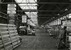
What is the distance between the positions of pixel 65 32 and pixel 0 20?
421 cm

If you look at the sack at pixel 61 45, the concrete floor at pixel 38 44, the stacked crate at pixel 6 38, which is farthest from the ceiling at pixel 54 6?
the stacked crate at pixel 6 38

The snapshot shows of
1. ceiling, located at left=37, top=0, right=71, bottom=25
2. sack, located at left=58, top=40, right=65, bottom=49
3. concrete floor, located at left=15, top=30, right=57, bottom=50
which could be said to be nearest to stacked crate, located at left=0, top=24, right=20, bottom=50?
concrete floor, located at left=15, top=30, right=57, bottom=50

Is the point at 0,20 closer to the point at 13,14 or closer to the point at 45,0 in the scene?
the point at 13,14

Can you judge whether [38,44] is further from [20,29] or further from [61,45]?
[20,29]

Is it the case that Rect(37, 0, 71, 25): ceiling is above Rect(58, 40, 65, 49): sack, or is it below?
above

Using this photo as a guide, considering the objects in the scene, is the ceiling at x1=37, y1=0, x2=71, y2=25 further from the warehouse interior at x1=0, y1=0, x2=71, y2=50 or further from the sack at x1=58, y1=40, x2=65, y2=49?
the sack at x1=58, y1=40, x2=65, y2=49

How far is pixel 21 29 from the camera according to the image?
10438 millimetres

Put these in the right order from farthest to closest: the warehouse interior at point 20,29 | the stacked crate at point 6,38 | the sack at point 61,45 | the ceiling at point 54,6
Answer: the ceiling at point 54,6, the sack at point 61,45, the warehouse interior at point 20,29, the stacked crate at point 6,38

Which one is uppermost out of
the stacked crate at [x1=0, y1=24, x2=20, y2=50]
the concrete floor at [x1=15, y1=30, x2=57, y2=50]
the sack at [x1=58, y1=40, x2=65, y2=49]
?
the stacked crate at [x1=0, y1=24, x2=20, y2=50]

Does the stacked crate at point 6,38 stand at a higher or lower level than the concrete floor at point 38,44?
higher

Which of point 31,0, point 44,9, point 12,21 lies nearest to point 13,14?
point 12,21

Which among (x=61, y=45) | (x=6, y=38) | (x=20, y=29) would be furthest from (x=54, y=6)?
(x=6, y=38)

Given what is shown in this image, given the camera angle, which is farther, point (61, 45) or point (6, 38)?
point (61, 45)

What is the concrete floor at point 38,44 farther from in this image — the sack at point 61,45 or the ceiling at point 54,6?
the ceiling at point 54,6
